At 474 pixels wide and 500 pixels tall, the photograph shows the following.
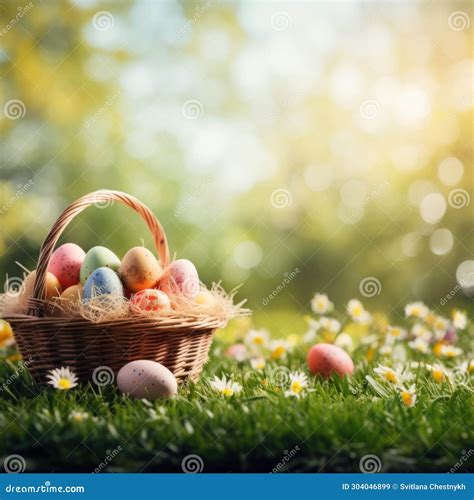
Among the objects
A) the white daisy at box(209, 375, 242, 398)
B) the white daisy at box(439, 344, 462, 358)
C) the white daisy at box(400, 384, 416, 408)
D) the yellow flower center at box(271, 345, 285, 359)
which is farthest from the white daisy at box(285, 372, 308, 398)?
the white daisy at box(439, 344, 462, 358)

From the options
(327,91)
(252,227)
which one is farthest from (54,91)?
(327,91)

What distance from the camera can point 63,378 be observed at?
224 centimetres

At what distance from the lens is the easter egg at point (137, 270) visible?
2.43 meters

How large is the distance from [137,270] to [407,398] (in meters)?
1.08

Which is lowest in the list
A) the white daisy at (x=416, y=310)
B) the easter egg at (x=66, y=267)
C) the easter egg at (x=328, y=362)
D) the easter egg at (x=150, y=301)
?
the easter egg at (x=66, y=267)

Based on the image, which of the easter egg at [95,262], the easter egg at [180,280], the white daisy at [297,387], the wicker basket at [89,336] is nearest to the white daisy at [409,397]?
the white daisy at [297,387]

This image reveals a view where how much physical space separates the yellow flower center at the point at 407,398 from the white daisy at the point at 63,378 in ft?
3.75

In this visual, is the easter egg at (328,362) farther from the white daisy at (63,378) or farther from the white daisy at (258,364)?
the white daisy at (63,378)

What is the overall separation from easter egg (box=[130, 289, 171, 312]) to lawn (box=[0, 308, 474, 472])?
0.33 meters

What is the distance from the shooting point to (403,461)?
6.46 ft

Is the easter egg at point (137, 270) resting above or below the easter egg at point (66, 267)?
above

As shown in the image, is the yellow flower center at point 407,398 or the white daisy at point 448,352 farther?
the white daisy at point 448,352

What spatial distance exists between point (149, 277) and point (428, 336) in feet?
5.18

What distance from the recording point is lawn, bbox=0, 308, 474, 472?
1.98 m
